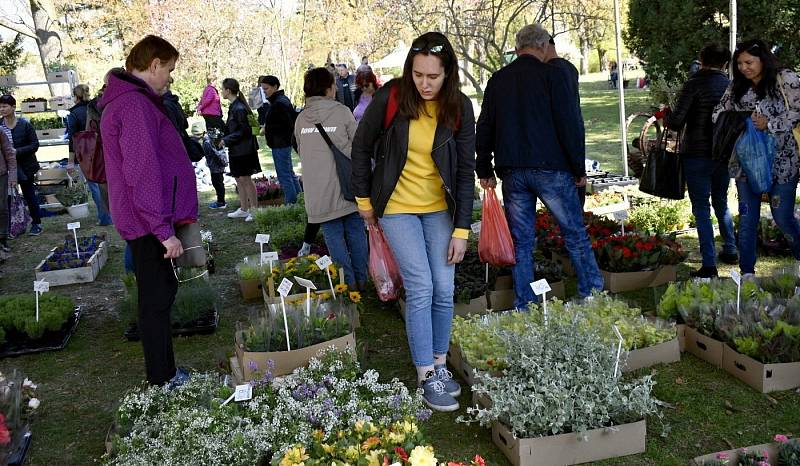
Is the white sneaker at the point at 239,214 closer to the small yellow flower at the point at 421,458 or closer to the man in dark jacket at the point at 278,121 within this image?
the man in dark jacket at the point at 278,121

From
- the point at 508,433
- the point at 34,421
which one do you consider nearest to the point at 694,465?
the point at 508,433

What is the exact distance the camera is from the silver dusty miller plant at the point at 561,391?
292 centimetres

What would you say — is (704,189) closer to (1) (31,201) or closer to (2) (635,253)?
(2) (635,253)

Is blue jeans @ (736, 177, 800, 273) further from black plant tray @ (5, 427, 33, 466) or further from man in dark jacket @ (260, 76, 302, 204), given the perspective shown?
man in dark jacket @ (260, 76, 302, 204)

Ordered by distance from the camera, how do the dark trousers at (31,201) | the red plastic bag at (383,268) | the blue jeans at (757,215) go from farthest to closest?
the dark trousers at (31,201) → the blue jeans at (757,215) → the red plastic bag at (383,268)

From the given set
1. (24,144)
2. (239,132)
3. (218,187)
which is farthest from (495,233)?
(24,144)

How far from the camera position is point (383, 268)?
4.03m

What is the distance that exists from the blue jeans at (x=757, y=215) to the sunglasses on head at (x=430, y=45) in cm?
255

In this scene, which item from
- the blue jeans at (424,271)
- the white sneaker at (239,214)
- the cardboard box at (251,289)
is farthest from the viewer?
the white sneaker at (239,214)

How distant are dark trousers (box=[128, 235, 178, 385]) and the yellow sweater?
3.66 feet

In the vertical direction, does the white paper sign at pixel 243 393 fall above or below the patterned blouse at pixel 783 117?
below

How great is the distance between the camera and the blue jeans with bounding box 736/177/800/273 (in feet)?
14.9

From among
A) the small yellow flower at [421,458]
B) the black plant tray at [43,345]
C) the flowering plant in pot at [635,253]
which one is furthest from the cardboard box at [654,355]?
the black plant tray at [43,345]

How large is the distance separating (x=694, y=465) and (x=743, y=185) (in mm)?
2539
